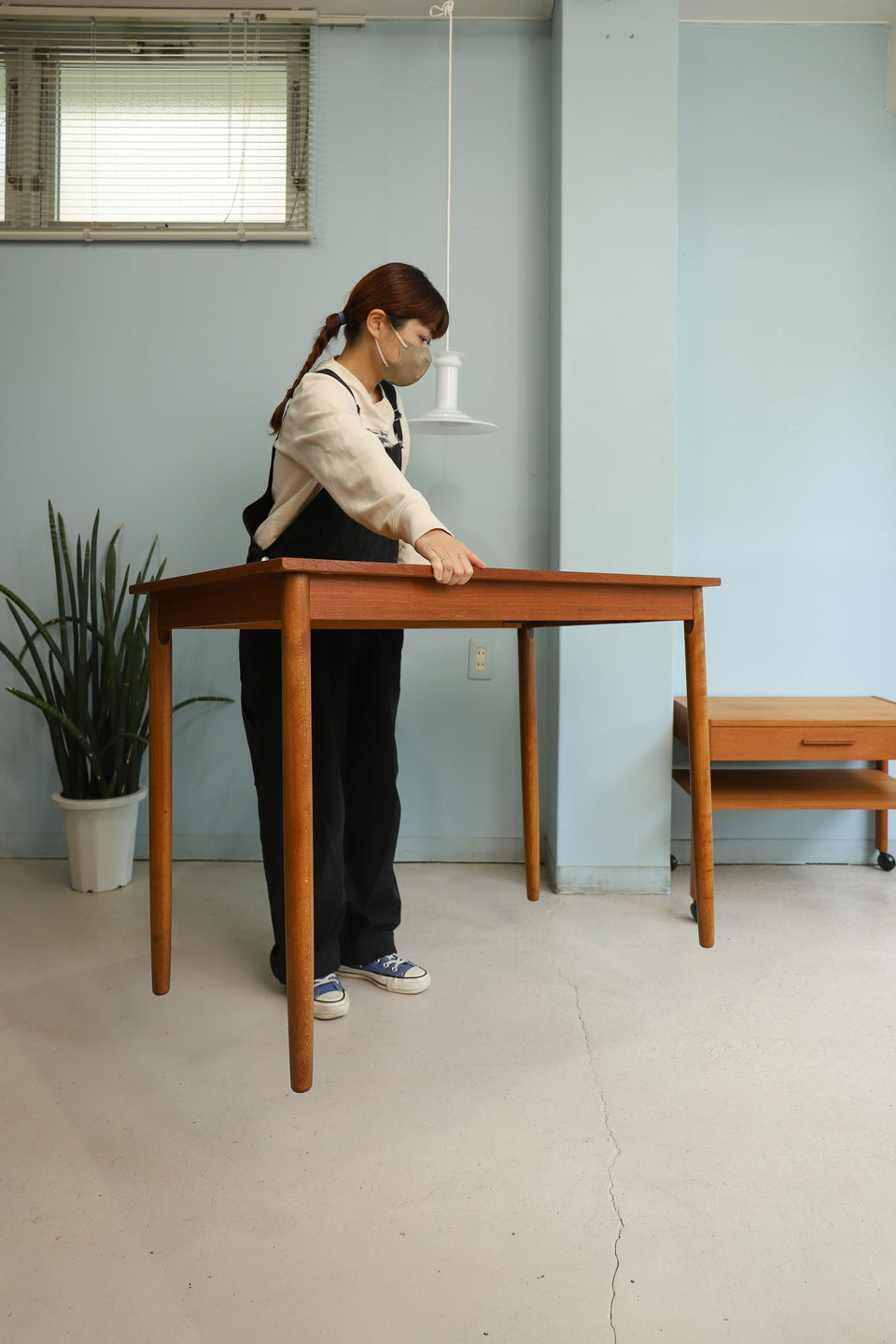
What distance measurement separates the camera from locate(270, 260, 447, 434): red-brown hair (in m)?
1.56

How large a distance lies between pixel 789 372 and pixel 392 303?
155 cm

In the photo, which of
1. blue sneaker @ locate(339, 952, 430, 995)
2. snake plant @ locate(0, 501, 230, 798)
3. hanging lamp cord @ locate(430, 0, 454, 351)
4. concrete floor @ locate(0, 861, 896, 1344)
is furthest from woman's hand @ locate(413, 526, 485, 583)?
hanging lamp cord @ locate(430, 0, 454, 351)

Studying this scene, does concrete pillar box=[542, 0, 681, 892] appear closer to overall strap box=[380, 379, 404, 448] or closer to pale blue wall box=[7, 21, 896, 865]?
pale blue wall box=[7, 21, 896, 865]

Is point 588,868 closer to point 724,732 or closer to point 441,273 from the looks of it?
point 724,732

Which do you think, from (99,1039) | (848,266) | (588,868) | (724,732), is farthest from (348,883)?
(848,266)

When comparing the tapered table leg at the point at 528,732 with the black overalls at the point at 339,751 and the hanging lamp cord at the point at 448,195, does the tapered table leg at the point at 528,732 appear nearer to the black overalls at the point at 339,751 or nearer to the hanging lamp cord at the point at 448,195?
the black overalls at the point at 339,751

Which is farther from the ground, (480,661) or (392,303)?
(392,303)

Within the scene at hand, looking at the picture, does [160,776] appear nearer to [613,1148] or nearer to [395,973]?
[395,973]

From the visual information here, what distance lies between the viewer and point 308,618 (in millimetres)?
1122

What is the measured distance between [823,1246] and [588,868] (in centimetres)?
136

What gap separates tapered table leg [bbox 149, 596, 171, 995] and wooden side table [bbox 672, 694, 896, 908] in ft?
4.26

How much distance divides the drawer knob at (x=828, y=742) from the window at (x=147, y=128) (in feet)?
6.57

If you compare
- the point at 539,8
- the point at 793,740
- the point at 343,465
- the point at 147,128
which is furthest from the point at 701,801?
the point at 147,128

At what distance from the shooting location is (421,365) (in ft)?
5.33
